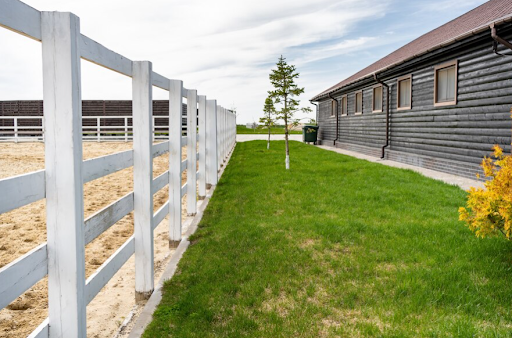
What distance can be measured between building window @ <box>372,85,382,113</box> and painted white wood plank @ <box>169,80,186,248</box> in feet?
43.9

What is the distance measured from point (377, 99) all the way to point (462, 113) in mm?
6920

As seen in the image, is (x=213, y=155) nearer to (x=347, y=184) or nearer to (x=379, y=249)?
(x=347, y=184)

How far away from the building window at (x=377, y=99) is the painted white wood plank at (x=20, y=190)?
16249mm

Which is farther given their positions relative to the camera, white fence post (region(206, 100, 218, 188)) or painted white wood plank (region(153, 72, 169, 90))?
white fence post (region(206, 100, 218, 188))

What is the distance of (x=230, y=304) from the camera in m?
3.56

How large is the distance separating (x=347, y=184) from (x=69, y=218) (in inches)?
297

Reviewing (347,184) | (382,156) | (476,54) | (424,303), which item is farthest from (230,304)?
(382,156)

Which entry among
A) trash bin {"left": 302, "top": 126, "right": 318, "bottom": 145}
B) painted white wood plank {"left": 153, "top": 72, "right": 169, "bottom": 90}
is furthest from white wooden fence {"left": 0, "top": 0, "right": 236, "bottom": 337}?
trash bin {"left": 302, "top": 126, "right": 318, "bottom": 145}

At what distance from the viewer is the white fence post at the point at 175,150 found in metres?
5.02

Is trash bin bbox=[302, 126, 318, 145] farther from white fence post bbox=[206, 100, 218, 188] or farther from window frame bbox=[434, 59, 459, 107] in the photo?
white fence post bbox=[206, 100, 218, 188]

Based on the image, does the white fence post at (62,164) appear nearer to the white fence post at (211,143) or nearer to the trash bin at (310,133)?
the white fence post at (211,143)

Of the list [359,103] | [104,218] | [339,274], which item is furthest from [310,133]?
[104,218]

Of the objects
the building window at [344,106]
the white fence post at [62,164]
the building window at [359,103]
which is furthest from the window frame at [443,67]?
the white fence post at [62,164]

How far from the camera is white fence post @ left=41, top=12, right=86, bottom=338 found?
6.95 ft
